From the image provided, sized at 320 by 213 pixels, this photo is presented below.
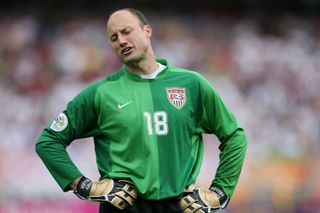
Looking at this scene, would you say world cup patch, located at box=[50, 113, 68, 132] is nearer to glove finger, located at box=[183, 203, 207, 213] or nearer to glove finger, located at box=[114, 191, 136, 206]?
glove finger, located at box=[114, 191, 136, 206]

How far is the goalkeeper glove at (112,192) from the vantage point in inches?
210

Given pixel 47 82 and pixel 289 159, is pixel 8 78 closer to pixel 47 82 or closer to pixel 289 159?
pixel 47 82

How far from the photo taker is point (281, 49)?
15430 millimetres

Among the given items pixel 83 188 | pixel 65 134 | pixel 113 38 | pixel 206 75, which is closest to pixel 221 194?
pixel 83 188

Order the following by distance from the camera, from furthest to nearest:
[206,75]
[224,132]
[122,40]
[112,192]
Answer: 1. [206,75]
2. [224,132]
3. [122,40]
4. [112,192]

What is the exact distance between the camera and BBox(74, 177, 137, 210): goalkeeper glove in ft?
17.5

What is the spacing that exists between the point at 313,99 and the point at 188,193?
372 inches

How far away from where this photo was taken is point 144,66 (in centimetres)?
557

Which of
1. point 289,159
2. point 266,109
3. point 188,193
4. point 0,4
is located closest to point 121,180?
point 188,193

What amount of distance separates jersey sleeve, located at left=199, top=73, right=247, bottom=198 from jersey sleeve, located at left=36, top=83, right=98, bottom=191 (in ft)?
2.33

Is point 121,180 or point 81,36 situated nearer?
point 121,180

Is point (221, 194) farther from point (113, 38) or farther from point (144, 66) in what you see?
point (113, 38)

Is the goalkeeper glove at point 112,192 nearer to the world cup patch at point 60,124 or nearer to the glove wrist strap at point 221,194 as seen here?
the world cup patch at point 60,124

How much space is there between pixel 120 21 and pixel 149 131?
2.37 ft
